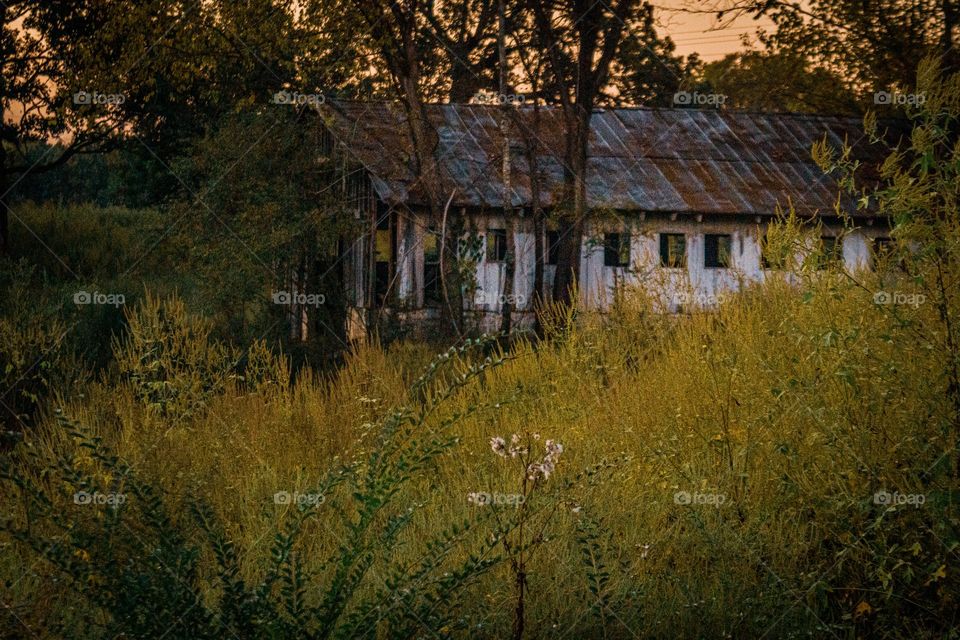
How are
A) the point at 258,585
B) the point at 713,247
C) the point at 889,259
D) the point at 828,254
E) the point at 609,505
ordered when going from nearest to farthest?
the point at 258,585 < the point at 889,259 < the point at 828,254 < the point at 609,505 < the point at 713,247

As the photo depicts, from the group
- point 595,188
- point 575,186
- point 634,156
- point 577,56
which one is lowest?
point 575,186

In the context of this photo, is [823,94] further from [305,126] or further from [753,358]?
[753,358]

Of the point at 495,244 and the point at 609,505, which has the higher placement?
the point at 495,244

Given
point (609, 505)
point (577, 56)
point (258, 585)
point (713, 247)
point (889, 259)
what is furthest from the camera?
point (713, 247)

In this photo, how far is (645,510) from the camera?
5.92 m

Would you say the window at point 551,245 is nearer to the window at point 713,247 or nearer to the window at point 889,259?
the window at point 713,247

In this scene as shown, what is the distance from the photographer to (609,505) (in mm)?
5812

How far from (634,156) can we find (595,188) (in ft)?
6.22

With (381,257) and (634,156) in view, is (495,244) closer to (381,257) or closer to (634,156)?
(381,257)

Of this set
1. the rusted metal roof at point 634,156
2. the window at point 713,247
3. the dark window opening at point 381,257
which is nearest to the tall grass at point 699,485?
the rusted metal roof at point 634,156

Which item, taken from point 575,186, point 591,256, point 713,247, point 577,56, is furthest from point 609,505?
point 713,247

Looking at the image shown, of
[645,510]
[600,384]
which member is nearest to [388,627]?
[645,510]

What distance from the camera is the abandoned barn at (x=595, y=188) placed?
17906 millimetres

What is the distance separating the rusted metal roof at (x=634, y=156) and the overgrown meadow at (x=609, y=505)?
10284 millimetres
